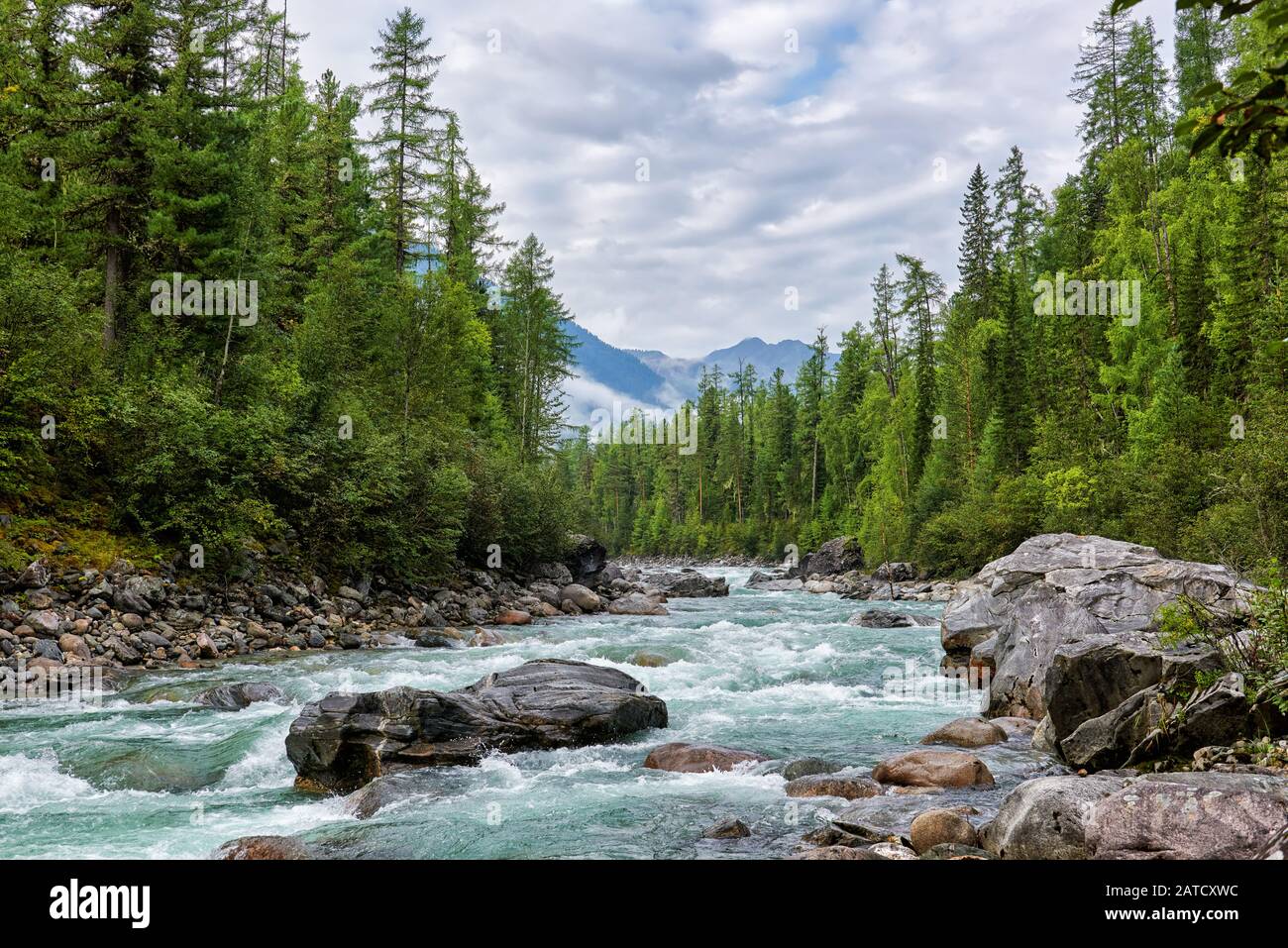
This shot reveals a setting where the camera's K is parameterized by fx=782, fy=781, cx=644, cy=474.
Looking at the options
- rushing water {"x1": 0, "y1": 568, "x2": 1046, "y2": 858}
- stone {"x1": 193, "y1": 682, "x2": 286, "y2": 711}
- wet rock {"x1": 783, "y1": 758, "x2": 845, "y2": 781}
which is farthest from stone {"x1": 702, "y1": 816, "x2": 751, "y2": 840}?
stone {"x1": 193, "y1": 682, "x2": 286, "y2": 711}

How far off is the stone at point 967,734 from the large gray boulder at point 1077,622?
2.89 feet

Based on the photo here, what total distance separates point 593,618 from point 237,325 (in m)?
15.3

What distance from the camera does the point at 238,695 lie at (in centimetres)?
1305

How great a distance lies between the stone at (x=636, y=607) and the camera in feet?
103

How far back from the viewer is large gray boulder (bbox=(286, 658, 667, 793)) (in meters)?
9.77

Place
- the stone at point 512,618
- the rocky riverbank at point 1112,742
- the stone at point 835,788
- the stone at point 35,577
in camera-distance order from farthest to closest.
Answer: the stone at point 512,618 < the stone at point 35,577 < the stone at point 835,788 < the rocky riverbank at point 1112,742

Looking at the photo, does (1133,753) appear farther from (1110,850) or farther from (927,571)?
(927,571)

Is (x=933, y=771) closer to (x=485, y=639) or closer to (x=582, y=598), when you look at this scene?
(x=485, y=639)

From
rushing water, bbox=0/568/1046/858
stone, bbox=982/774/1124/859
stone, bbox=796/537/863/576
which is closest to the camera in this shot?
stone, bbox=982/774/1124/859

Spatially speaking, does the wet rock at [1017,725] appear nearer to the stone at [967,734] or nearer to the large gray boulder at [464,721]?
the stone at [967,734]
